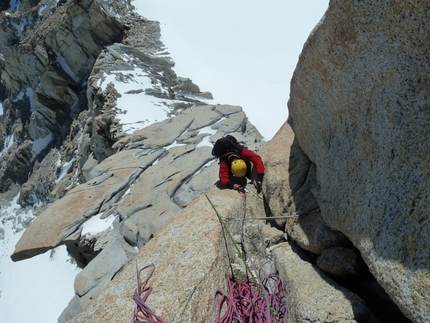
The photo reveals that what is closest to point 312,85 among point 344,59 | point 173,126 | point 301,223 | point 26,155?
point 344,59

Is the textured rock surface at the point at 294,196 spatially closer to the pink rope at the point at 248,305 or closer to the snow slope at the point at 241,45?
the pink rope at the point at 248,305

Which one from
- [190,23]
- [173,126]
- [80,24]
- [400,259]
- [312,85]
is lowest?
[400,259]

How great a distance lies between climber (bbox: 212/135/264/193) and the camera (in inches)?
229

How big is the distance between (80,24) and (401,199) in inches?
1034

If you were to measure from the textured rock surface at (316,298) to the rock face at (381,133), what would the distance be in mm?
656

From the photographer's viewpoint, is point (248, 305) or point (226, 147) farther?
point (226, 147)

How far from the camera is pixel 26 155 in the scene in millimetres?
27016

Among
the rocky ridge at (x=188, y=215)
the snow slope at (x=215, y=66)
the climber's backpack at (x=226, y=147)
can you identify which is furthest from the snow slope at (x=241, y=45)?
the climber's backpack at (x=226, y=147)

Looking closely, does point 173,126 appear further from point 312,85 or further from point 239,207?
point 312,85

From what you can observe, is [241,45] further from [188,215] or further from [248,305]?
[248,305]

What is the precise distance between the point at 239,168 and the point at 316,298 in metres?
2.91

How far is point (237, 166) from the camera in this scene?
595cm

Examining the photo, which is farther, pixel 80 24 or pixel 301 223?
pixel 80 24

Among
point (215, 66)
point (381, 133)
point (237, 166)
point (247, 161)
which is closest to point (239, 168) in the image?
point (237, 166)
